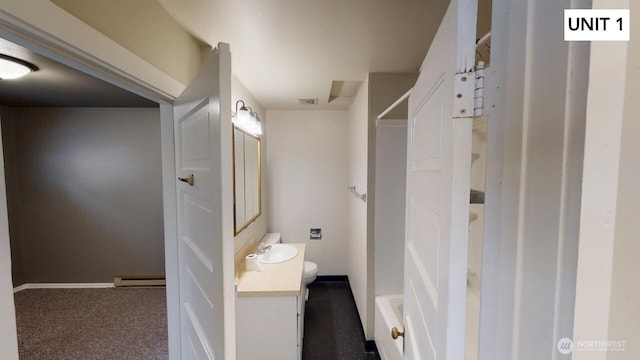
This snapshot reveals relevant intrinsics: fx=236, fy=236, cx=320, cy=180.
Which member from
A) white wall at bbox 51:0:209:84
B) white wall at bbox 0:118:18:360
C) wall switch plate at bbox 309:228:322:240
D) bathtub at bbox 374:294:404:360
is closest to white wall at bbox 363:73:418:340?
bathtub at bbox 374:294:404:360

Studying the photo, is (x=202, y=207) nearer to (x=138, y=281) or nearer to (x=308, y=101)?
(x=308, y=101)

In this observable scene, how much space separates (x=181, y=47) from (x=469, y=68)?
59.6 inches

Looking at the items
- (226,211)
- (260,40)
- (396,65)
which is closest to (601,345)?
(226,211)

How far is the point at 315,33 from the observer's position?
142 centimetres

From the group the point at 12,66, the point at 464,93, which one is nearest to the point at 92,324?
the point at 12,66

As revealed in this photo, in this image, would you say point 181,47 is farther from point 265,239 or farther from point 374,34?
point 265,239

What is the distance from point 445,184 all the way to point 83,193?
4228 mm

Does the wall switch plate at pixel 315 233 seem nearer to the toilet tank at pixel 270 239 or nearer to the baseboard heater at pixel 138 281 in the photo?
the toilet tank at pixel 270 239

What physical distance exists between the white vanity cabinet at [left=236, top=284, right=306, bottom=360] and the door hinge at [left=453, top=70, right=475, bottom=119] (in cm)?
163

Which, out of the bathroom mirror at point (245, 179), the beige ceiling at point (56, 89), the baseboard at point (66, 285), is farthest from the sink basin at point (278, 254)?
the baseboard at point (66, 285)

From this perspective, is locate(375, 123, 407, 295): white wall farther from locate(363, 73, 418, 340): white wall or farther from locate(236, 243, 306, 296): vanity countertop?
locate(236, 243, 306, 296): vanity countertop

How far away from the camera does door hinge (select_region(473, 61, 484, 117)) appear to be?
44 centimetres

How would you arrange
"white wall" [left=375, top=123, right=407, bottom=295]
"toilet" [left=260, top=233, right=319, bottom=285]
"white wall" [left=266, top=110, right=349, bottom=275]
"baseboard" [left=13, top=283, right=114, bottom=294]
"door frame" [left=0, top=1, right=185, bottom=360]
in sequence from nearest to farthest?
"door frame" [left=0, top=1, right=185, bottom=360] < "white wall" [left=375, top=123, right=407, bottom=295] < "toilet" [left=260, top=233, right=319, bottom=285] < "baseboard" [left=13, top=283, right=114, bottom=294] < "white wall" [left=266, top=110, right=349, bottom=275]

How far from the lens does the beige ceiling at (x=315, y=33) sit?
1.20 m
